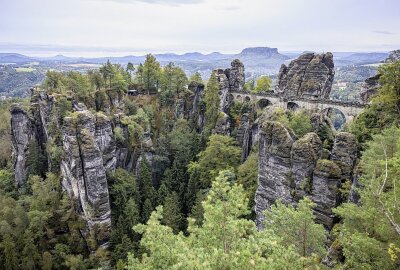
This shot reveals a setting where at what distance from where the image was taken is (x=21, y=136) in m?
60.1

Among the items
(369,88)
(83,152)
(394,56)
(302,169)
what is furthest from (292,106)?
(83,152)

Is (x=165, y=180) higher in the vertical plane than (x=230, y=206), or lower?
lower

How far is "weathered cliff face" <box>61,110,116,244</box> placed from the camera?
44.9 metres

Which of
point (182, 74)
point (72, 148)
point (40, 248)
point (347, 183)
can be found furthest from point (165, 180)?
point (347, 183)

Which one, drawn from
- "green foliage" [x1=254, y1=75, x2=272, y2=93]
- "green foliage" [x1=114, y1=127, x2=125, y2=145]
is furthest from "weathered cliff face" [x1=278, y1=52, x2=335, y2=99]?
"green foliage" [x1=114, y1=127, x2=125, y2=145]

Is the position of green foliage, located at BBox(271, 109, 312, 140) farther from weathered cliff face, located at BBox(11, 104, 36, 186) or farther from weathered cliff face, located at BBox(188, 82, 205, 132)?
weathered cliff face, located at BBox(11, 104, 36, 186)

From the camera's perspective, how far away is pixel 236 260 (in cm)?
1152

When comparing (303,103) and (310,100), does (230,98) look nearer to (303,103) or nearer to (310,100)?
(303,103)

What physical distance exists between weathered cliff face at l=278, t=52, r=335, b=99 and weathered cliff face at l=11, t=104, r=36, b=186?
48.4 m

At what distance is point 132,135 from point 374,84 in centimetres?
4038

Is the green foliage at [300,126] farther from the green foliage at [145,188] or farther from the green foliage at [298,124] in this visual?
the green foliage at [145,188]

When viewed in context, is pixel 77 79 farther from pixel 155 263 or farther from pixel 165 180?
pixel 155 263

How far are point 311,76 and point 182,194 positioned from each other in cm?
3191

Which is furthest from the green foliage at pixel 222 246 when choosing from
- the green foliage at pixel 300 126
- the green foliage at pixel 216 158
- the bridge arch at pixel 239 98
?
the bridge arch at pixel 239 98
